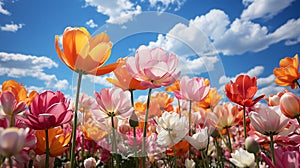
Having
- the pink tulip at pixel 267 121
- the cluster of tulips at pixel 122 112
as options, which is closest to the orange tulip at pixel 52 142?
the cluster of tulips at pixel 122 112

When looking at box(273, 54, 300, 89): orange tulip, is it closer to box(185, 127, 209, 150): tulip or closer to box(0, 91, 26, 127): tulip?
box(185, 127, 209, 150): tulip

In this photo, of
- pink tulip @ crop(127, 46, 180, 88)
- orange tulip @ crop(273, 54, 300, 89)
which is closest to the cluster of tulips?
pink tulip @ crop(127, 46, 180, 88)

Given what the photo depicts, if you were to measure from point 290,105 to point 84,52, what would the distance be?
1.66ft

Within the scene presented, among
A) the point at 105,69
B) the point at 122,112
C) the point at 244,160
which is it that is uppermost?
the point at 105,69

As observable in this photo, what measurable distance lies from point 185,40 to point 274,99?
0.36 metres

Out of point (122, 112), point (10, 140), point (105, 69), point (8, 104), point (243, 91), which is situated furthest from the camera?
point (243, 91)

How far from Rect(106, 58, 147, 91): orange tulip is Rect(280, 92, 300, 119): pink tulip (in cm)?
35

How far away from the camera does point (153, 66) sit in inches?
31.2

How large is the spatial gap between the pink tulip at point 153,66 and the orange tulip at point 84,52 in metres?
0.06

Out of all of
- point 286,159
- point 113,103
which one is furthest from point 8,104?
point 286,159

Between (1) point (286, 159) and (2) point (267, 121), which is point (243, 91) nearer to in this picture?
(2) point (267, 121)

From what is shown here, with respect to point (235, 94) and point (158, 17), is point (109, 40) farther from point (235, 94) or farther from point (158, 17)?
point (235, 94)

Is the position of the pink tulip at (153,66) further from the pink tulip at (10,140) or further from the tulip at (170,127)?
the pink tulip at (10,140)

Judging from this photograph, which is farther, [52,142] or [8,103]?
[52,142]
